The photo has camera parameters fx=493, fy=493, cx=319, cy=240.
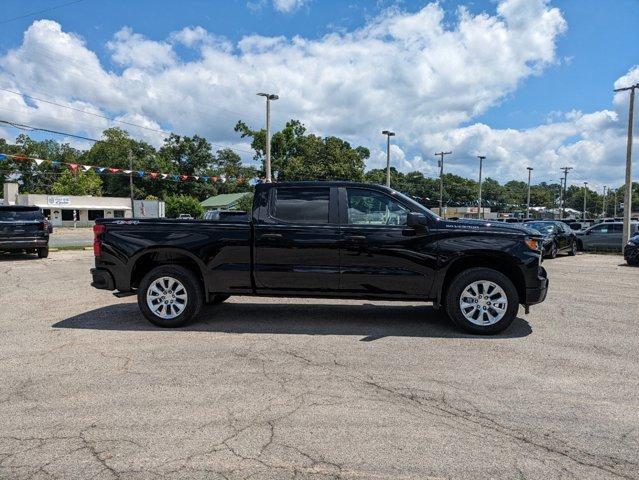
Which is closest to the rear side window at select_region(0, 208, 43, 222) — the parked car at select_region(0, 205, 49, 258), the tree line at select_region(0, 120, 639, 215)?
the parked car at select_region(0, 205, 49, 258)

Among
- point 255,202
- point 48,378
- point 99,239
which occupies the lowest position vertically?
point 48,378

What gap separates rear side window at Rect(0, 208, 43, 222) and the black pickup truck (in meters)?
10.4

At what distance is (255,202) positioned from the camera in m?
6.56

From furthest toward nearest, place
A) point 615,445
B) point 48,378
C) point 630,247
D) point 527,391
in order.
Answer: point 630,247 → point 48,378 → point 527,391 → point 615,445

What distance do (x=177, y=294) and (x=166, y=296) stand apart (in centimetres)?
15

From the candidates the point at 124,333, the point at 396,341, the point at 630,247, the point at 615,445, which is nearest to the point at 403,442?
the point at 615,445

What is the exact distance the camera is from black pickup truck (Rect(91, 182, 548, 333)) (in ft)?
20.0

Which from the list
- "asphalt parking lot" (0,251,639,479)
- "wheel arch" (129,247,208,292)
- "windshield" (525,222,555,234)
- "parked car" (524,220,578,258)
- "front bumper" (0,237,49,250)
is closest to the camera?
"asphalt parking lot" (0,251,639,479)

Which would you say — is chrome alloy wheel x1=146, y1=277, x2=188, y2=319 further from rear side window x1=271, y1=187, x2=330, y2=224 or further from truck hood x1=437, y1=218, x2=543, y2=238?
truck hood x1=437, y1=218, x2=543, y2=238

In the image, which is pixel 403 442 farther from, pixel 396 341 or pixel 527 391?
pixel 396 341

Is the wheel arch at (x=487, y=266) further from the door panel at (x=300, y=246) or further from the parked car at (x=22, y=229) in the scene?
the parked car at (x=22, y=229)

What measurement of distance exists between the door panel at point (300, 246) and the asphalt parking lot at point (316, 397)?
0.60m

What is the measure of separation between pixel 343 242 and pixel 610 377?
315 centimetres

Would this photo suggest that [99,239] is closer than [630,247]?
Yes
